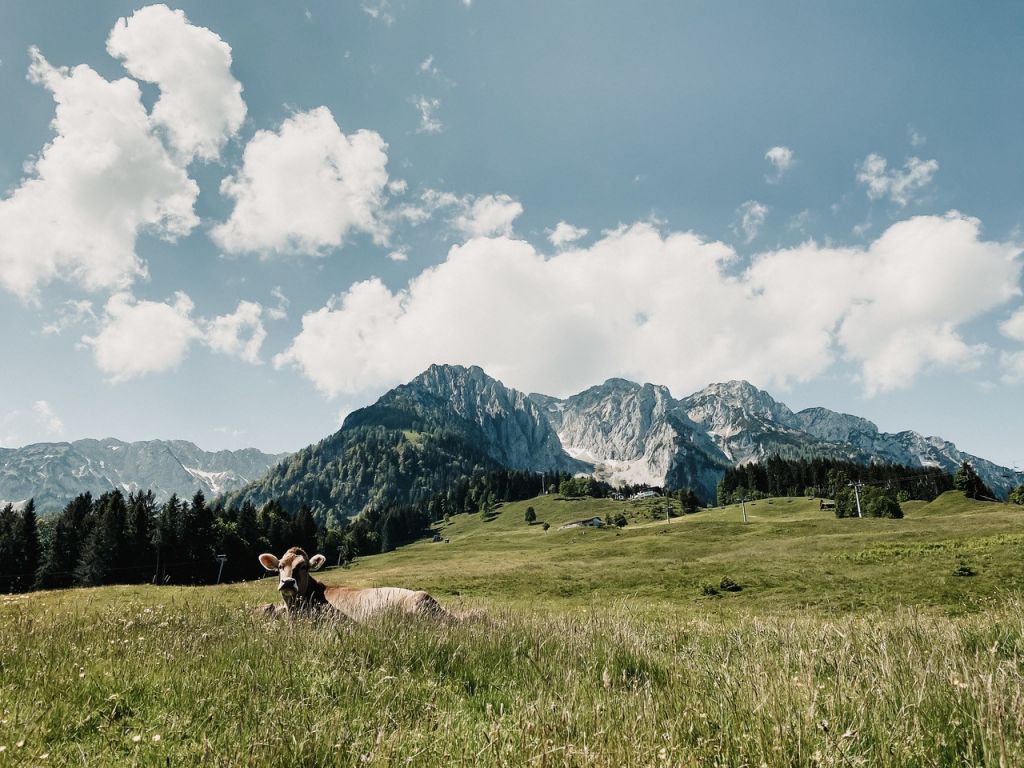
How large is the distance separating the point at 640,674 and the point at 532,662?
51.9 inches

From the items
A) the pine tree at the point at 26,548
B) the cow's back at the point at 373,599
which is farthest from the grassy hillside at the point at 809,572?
the pine tree at the point at 26,548

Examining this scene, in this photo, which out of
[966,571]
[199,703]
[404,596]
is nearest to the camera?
[199,703]

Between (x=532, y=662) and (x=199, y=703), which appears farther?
(x=532, y=662)

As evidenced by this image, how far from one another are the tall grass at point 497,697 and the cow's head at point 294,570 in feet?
15.4

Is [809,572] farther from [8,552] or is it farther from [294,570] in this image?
[8,552]

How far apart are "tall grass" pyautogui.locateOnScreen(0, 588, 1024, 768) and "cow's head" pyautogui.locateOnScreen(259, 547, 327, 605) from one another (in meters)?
4.69

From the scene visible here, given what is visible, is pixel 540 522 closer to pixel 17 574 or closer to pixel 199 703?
pixel 17 574

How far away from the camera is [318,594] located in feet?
47.3

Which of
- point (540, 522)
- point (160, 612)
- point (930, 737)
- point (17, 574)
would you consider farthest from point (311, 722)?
point (540, 522)

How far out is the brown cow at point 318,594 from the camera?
12.8 m

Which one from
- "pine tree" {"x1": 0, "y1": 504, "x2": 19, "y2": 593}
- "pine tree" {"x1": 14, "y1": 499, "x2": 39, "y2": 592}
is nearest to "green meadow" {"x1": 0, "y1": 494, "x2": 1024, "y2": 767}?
"pine tree" {"x1": 0, "y1": 504, "x2": 19, "y2": 593}

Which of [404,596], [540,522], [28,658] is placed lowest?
[540,522]

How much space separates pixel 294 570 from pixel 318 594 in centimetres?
112

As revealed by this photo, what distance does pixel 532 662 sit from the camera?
6.48m
